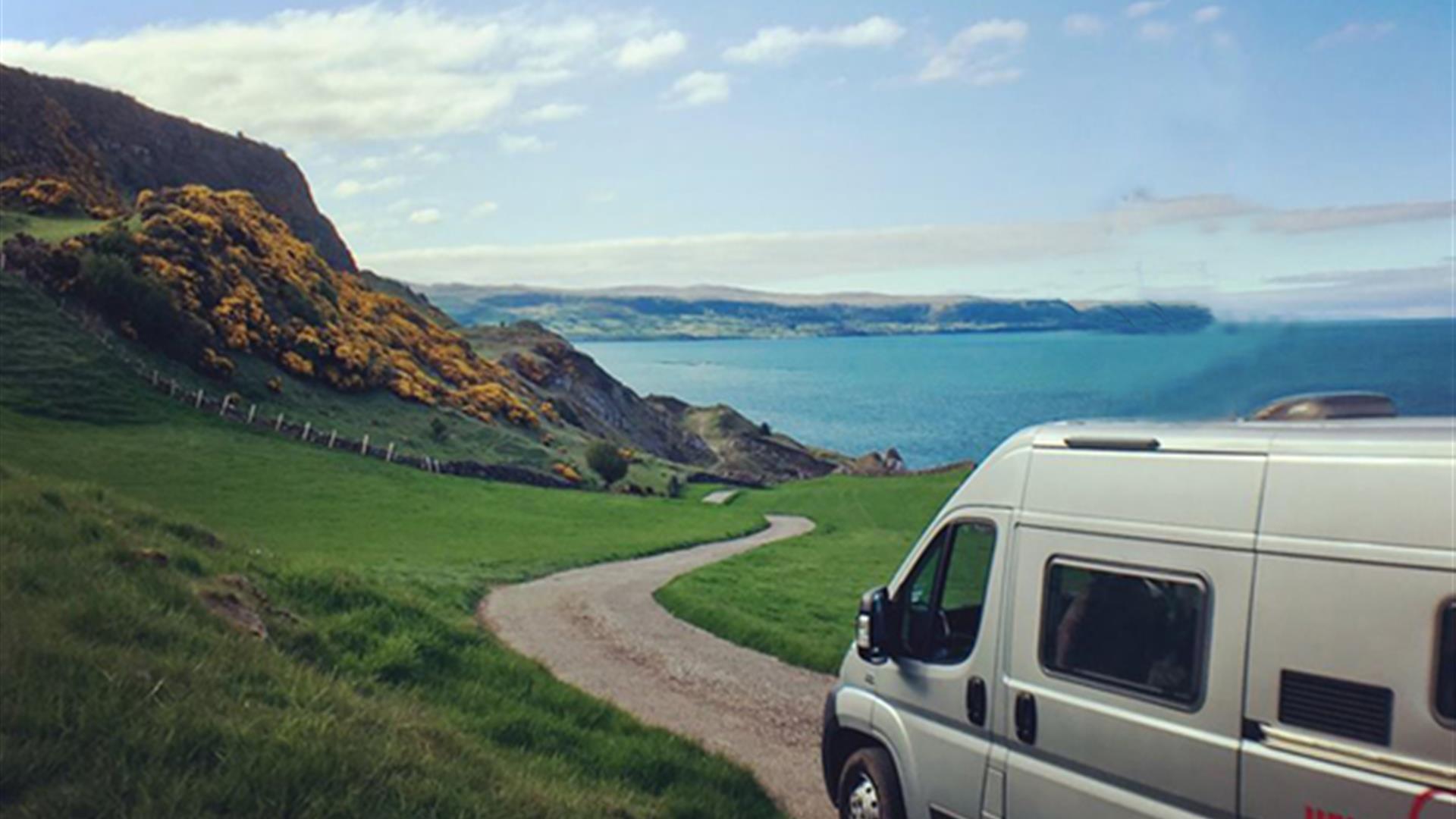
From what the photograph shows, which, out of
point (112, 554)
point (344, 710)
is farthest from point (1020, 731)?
point (112, 554)

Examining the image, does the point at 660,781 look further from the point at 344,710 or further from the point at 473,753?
the point at 344,710

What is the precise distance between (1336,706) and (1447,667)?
1.81 feet

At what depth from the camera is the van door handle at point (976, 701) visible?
7.80 m

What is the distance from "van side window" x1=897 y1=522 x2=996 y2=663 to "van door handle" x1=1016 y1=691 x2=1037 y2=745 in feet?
2.21

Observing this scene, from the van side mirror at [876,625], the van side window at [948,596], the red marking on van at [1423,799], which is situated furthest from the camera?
the van side mirror at [876,625]

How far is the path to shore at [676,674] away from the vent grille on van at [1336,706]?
5.79 metres

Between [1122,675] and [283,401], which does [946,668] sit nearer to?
[1122,675]

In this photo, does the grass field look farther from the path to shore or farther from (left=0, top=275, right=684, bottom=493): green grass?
(left=0, top=275, right=684, bottom=493): green grass

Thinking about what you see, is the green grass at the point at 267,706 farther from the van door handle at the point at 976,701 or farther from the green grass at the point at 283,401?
the green grass at the point at 283,401

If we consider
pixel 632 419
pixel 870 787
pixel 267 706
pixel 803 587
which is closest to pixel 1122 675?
pixel 870 787

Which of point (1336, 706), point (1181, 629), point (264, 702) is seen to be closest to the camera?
point (1336, 706)

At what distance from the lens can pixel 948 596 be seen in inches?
340

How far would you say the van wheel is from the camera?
28.5 feet

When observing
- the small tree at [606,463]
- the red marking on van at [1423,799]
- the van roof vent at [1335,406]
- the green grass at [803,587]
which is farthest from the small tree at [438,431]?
the red marking on van at [1423,799]
